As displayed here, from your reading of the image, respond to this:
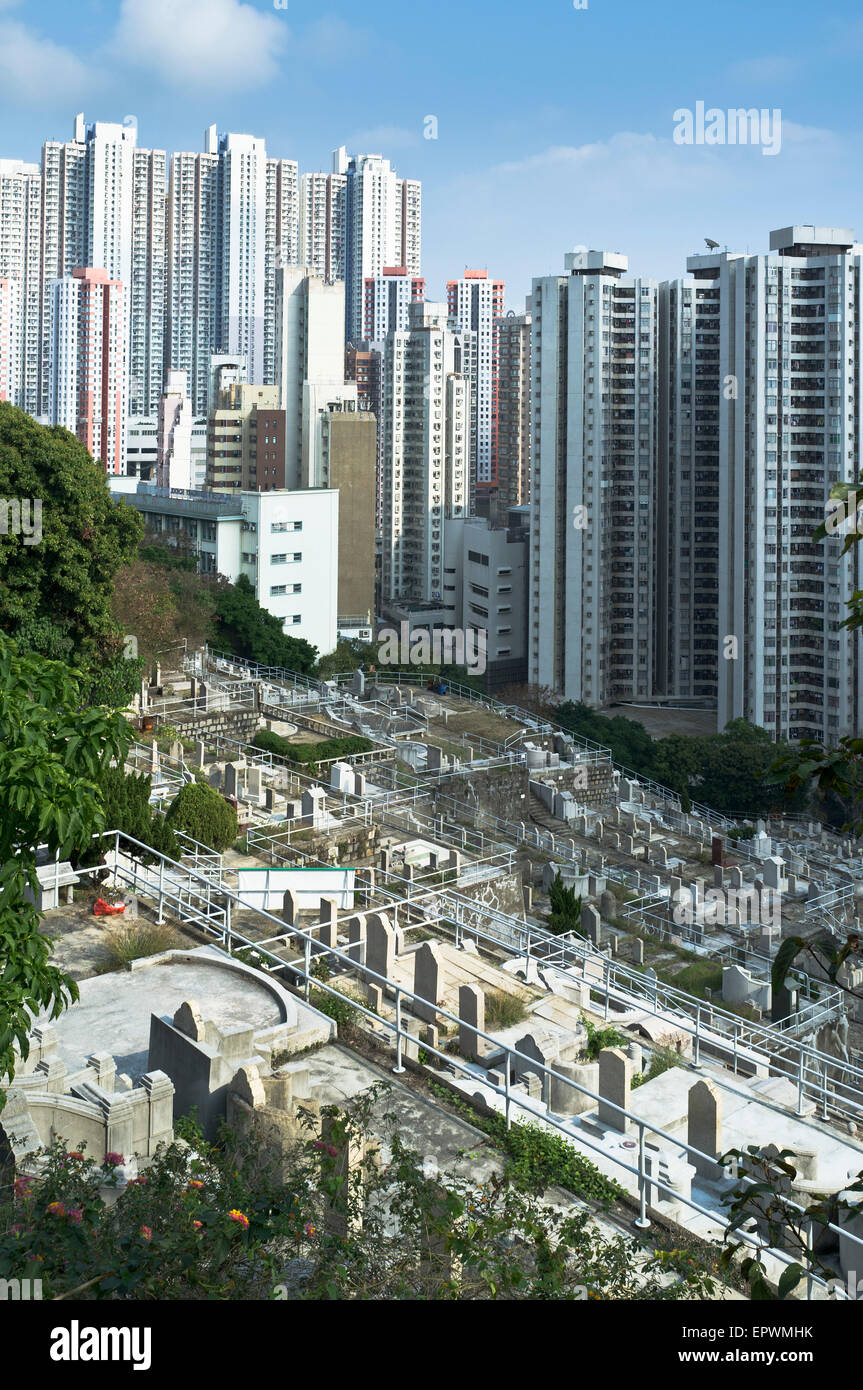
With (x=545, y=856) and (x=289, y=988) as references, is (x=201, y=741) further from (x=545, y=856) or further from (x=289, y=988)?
(x=289, y=988)

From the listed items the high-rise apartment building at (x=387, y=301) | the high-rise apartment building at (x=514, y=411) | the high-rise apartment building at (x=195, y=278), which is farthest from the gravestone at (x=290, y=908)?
the high-rise apartment building at (x=387, y=301)

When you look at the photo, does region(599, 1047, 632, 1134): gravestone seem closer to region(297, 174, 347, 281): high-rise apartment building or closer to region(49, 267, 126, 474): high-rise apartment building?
region(49, 267, 126, 474): high-rise apartment building

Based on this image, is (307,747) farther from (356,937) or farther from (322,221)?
(322,221)

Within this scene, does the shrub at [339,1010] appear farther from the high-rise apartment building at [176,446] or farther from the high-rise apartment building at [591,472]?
the high-rise apartment building at [176,446]

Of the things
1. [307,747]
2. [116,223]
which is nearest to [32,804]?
[307,747]

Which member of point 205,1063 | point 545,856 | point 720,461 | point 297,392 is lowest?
point 545,856

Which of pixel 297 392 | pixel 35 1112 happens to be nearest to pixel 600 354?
pixel 297 392
